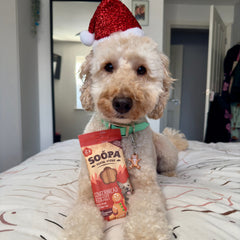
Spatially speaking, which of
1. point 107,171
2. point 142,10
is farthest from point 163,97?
point 142,10

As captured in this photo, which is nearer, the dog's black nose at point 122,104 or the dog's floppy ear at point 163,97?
the dog's black nose at point 122,104

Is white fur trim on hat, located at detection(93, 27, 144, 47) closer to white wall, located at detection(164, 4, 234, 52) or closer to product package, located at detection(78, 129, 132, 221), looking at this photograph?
product package, located at detection(78, 129, 132, 221)

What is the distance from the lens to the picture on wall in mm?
2684

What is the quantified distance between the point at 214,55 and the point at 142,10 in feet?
3.96

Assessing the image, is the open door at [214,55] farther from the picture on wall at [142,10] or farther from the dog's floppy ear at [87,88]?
the dog's floppy ear at [87,88]

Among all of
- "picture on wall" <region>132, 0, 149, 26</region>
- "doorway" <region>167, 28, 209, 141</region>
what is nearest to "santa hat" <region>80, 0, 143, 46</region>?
"picture on wall" <region>132, 0, 149, 26</region>

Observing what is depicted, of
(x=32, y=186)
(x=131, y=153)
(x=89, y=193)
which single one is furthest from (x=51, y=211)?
(x=131, y=153)

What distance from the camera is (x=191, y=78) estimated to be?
5.23 meters

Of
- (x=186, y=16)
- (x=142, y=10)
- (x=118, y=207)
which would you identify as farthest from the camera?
(x=186, y=16)

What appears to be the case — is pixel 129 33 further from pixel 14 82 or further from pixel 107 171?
pixel 14 82

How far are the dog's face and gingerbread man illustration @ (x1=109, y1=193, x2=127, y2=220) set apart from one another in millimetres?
262

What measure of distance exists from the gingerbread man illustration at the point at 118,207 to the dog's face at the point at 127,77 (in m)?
0.26

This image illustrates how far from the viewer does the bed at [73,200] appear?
0.58m

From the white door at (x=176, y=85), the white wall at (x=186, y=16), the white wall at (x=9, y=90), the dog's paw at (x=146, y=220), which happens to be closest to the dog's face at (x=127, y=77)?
the dog's paw at (x=146, y=220)
